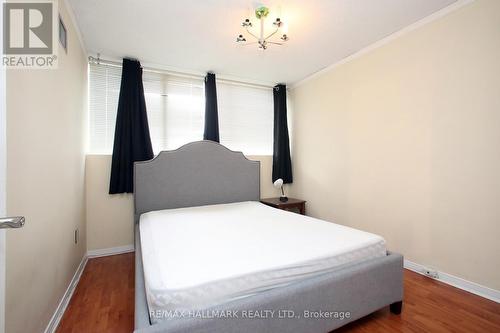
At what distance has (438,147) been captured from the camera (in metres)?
2.16

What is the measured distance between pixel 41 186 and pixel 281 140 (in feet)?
10.3

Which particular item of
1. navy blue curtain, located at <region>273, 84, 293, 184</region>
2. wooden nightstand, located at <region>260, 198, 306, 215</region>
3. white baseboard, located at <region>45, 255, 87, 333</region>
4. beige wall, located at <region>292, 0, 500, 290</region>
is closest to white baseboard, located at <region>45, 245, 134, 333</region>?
white baseboard, located at <region>45, 255, 87, 333</region>

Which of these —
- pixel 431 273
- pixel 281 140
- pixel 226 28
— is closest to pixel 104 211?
pixel 226 28

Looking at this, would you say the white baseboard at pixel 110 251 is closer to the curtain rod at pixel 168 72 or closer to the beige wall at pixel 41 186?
the beige wall at pixel 41 186

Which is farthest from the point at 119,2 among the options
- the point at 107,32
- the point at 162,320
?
the point at 162,320

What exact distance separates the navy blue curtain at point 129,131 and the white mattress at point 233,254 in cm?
104

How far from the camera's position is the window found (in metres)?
2.93

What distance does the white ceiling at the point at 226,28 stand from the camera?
6.57 feet

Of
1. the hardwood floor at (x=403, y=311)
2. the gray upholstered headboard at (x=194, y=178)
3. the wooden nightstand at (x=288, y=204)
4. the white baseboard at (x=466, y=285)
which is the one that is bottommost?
the hardwood floor at (x=403, y=311)

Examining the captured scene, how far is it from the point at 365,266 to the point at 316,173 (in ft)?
7.31

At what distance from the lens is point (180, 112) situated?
337 cm

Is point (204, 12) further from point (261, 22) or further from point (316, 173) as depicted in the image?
point (316, 173)

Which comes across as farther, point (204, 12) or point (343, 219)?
point (343, 219)

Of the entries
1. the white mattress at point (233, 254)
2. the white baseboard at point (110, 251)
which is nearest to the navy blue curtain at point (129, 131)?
the white baseboard at point (110, 251)
